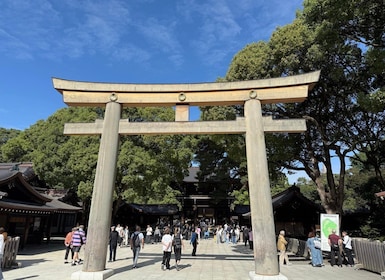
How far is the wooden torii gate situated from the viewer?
9156 millimetres

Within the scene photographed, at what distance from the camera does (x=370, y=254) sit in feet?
37.3

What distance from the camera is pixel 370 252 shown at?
37.3ft

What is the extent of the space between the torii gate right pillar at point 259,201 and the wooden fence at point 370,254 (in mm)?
4708

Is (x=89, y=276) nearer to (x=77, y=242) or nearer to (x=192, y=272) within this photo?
(x=192, y=272)

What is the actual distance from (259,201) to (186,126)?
360cm

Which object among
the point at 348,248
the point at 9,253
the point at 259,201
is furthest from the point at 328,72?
the point at 9,253

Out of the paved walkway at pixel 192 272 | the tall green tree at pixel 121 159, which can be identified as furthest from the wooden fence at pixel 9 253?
the tall green tree at pixel 121 159

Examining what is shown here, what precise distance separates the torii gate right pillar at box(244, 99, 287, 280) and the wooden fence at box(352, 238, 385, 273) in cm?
471

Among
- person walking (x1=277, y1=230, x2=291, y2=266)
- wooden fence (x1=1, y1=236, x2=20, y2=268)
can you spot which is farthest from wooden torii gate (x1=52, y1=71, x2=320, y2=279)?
person walking (x1=277, y1=230, x2=291, y2=266)

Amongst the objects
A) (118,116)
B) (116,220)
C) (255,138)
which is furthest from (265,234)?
(116,220)

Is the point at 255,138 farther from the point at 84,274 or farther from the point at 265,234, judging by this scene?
the point at 84,274

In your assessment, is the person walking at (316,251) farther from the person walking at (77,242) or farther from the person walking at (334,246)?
the person walking at (77,242)

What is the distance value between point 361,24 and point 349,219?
21073 mm

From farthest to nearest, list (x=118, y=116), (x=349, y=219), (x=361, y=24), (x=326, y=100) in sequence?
(x=349, y=219) → (x=326, y=100) → (x=361, y=24) → (x=118, y=116)
